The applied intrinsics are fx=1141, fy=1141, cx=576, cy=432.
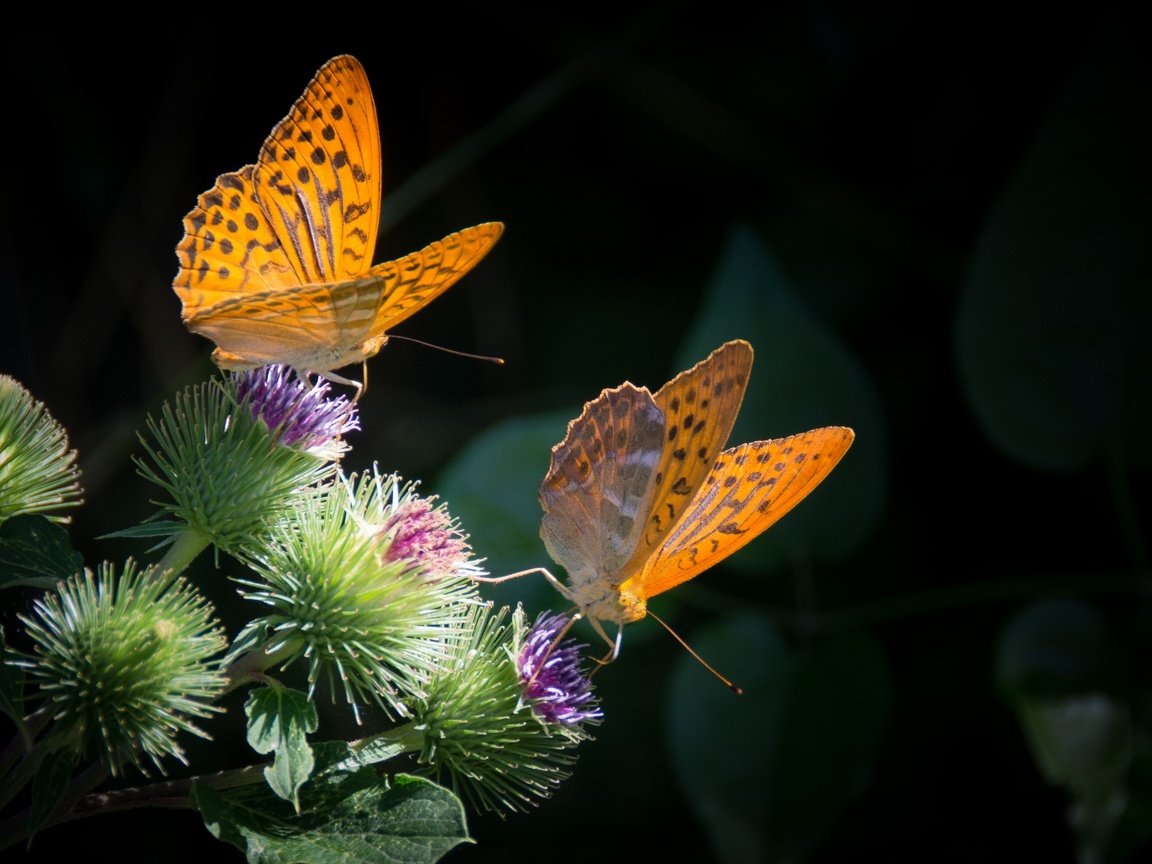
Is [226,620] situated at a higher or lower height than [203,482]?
lower

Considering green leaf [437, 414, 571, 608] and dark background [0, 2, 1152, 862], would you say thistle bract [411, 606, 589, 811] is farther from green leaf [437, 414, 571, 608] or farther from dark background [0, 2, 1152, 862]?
dark background [0, 2, 1152, 862]

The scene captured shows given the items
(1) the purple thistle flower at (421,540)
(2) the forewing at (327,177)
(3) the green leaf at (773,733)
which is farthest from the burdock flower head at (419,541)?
(3) the green leaf at (773,733)

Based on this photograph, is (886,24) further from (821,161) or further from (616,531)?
(616,531)

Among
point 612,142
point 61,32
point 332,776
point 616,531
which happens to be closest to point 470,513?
point 616,531

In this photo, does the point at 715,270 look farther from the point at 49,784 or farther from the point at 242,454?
the point at 49,784

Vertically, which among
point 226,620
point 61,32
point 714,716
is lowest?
point 714,716

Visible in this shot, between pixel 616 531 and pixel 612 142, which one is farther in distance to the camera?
pixel 612 142

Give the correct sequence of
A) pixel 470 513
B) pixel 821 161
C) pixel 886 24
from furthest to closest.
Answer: pixel 821 161
pixel 886 24
pixel 470 513

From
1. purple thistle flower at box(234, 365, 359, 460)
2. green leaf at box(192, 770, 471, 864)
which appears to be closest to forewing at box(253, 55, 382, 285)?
purple thistle flower at box(234, 365, 359, 460)
